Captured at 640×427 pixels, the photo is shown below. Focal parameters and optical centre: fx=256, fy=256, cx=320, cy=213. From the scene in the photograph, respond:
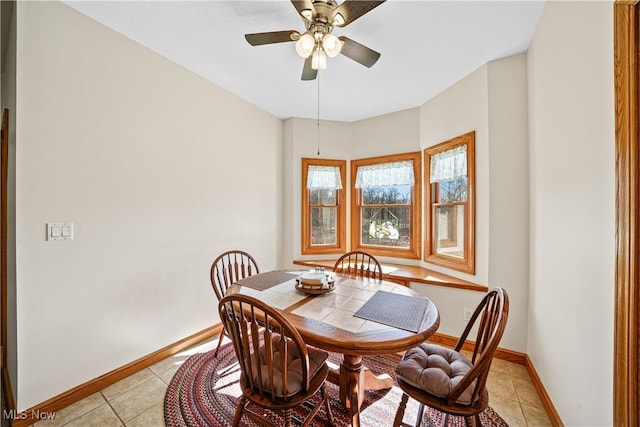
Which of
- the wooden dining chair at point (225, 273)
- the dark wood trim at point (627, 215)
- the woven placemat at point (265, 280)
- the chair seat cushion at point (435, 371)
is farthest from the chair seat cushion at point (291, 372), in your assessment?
the dark wood trim at point (627, 215)

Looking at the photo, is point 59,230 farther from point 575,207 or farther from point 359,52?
point 575,207

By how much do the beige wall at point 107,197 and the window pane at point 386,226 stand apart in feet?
6.26

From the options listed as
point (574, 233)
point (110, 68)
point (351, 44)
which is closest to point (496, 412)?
point (574, 233)

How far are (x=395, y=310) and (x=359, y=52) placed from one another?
1.63 metres

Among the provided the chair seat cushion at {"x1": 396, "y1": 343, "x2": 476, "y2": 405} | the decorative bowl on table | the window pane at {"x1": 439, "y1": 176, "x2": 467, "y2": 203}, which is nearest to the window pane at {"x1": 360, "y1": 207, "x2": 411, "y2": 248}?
the window pane at {"x1": 439, "y1": 176, "x2": 467, "y2": 203}

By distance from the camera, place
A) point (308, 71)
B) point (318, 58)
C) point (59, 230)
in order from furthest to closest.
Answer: point (308, 71)
point (59, 230)
point (318, 58)

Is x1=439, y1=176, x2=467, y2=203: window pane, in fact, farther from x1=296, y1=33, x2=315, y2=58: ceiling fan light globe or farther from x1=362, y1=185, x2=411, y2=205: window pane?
x1=296, y1=33, x2=315, y2=58: ceiling fan light globe

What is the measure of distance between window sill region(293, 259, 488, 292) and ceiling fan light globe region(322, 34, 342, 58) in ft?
7.22

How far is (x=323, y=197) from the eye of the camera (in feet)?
12.5

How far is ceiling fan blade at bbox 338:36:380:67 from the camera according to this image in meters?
1.58

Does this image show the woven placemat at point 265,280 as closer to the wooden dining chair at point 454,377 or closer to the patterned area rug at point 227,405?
the patterned area rug at point 227,405

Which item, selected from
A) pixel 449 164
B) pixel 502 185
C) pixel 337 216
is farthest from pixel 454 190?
pixel 337 216

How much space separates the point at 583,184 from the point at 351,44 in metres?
1.49

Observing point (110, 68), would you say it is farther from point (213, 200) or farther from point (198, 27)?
point (213, 200)
